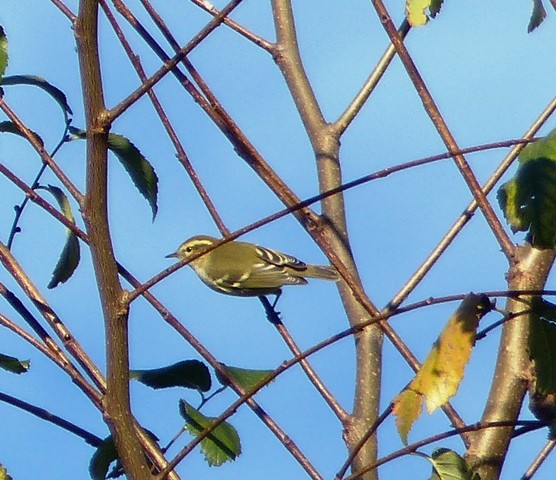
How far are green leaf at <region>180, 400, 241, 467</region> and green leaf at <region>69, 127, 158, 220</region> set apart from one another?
0.39m

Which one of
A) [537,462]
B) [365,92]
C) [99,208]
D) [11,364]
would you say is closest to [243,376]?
[11,364]

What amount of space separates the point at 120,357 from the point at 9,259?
0.47 meters

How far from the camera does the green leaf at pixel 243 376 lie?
5.70 feet

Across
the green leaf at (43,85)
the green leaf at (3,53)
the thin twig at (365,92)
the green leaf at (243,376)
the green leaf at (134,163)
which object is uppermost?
the thin twig at (365,92)

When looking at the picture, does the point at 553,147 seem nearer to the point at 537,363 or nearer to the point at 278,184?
the point at 537,363

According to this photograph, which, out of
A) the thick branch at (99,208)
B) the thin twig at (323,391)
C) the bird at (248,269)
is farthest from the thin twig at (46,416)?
the bird at (248,269)

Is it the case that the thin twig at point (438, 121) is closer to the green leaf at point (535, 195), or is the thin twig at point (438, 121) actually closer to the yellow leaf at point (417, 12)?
the yellow leaf at point (417, 12)

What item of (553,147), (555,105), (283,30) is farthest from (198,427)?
(283,30)

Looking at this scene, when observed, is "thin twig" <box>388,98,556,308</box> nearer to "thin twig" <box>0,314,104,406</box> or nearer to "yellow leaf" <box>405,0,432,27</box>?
"yellow leaf" <box>405,0,432,27</box>

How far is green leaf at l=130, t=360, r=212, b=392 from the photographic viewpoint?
170cm

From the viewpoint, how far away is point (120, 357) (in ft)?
3.92

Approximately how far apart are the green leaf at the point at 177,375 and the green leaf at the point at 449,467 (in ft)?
1.46

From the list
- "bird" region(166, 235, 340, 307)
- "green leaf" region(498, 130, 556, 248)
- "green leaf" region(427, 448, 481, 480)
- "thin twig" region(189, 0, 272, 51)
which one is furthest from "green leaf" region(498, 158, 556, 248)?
"bird" region(166, 235, 340, 307)

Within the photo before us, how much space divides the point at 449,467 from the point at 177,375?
1.67 feet
